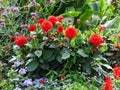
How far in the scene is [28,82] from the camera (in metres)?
4.04

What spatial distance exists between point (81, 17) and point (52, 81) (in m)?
1.89

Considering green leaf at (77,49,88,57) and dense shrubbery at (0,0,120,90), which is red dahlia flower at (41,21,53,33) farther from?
green leaf at (77,49,88,57)

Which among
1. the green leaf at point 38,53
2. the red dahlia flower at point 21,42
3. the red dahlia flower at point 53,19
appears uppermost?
the red dahlia flower at point 53,19

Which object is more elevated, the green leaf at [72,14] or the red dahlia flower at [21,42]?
the red dahlia flower at [21,42]

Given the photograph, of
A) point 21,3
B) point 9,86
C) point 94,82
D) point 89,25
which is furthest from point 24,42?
point 21,3

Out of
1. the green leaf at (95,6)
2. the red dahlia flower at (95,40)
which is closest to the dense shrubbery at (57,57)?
the red dahlia flower at (95,40)

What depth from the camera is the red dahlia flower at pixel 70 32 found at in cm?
433

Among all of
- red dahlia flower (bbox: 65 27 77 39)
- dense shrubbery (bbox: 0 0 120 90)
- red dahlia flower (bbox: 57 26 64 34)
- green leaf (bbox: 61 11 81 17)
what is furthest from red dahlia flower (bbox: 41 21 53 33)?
green leaf (bbox: 61 11 81 17)

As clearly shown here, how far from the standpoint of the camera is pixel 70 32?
4.33 metres

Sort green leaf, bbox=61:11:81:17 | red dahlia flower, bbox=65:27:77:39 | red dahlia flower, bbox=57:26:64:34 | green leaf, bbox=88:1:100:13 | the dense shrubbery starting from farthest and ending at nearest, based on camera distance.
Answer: green leaf, bbox=88:1:100:13, green leaf, bbox=61:11:81:17, red dahlia flower, bbox=57:26:64:34, red dahlia flower, bbox=65:27:77:39, the dense shrubbery

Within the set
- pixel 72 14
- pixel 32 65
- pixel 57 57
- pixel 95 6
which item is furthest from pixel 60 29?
pixel 95 6

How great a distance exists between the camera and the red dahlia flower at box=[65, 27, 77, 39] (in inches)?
170

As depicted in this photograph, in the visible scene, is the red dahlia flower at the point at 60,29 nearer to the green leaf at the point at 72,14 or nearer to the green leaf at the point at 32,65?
the green leaf at the point at 32,65

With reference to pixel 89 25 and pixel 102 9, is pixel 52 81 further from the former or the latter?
pixel 102 9
